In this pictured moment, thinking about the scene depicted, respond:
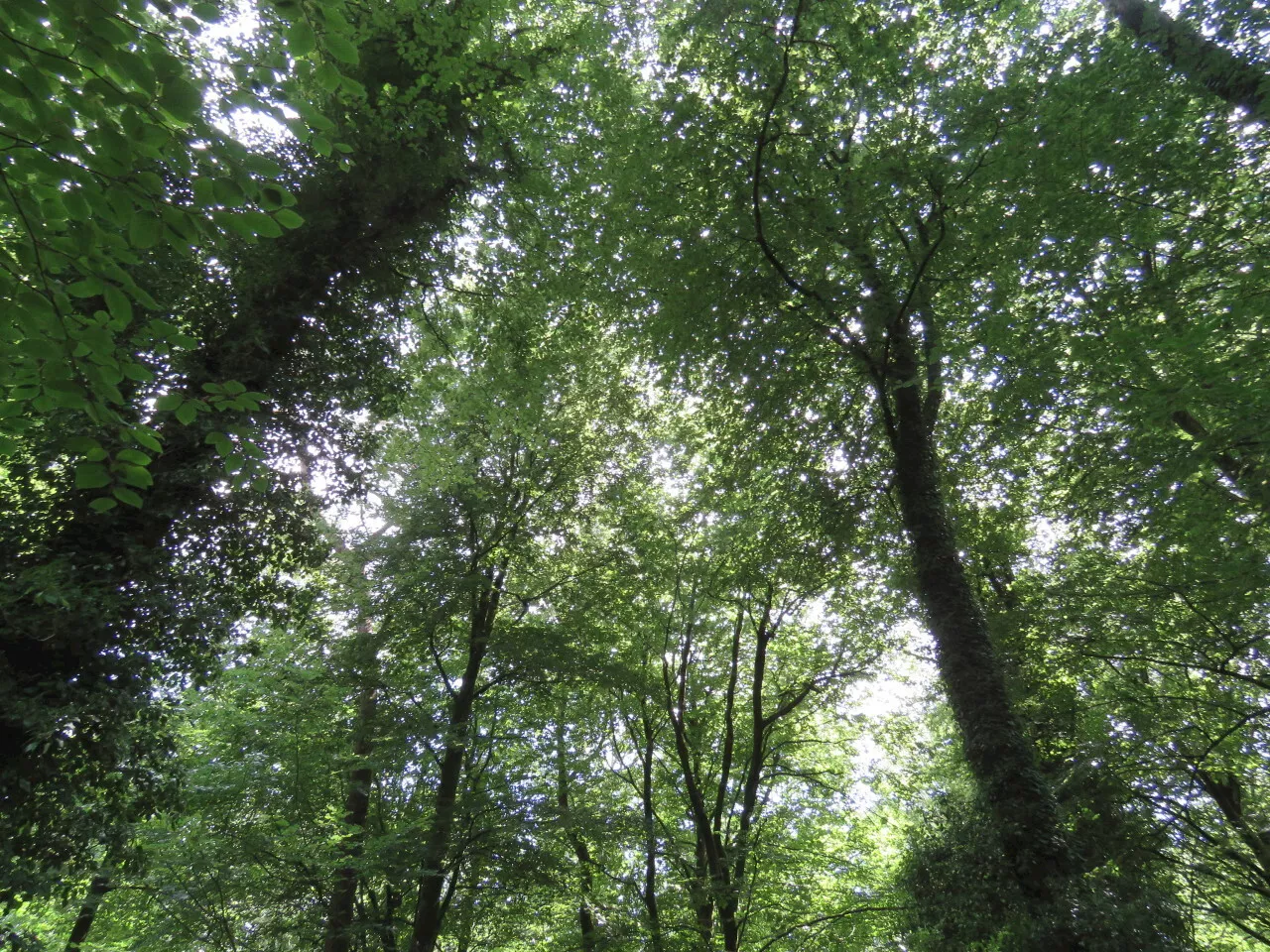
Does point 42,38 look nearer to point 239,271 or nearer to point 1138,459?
point 239,271

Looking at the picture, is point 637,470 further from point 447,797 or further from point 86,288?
point 86,288

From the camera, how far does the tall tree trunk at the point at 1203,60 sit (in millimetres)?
4887

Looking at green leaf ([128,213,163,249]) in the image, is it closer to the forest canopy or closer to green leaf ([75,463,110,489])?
the forest canopy

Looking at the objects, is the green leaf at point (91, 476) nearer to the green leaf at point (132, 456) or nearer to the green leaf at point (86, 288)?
the green leaf at point (132, 456)

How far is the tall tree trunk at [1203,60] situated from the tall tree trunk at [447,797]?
31.1 ft

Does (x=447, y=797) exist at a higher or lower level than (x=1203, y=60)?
lower

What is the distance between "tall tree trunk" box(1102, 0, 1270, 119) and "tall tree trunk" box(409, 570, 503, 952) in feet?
31.1

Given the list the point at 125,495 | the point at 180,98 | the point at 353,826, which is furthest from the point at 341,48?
the point at 353,826

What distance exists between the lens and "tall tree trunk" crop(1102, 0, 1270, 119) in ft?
16.0

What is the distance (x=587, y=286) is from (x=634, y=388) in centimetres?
333

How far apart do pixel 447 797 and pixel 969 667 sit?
270 inches

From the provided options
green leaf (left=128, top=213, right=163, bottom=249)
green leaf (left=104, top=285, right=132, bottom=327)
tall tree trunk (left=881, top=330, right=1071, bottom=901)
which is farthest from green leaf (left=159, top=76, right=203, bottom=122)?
tall tree trunk (left=881, top=330, right=1071, bottom=901)

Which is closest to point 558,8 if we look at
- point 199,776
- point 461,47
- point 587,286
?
point 461,47

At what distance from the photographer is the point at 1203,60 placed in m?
5.06
